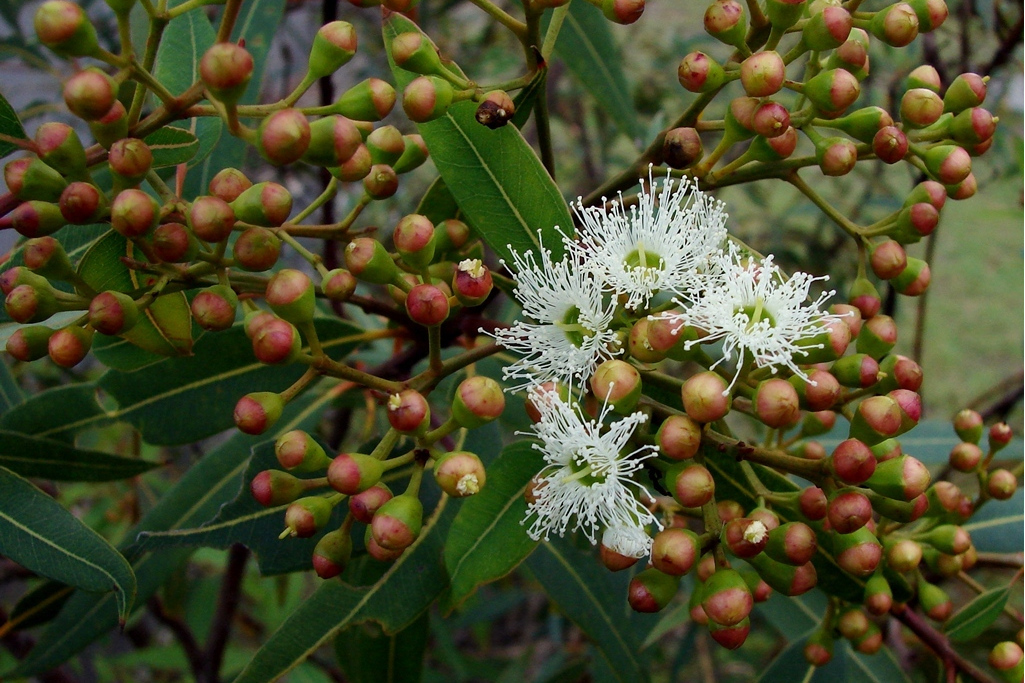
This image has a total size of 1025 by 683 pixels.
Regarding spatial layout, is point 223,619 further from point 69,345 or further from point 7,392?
point 69,345

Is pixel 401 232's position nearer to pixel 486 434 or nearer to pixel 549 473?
pixel 549 473

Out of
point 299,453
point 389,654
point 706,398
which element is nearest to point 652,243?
point 706,398

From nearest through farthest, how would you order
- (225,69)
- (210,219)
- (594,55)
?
1. (225,69)
2. (210,219)
3. (594,55)

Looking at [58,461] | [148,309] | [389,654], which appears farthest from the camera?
[389,654]

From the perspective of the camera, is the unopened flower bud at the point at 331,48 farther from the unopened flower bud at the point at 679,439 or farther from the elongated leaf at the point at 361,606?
the elongated leaf at the point at 361,606

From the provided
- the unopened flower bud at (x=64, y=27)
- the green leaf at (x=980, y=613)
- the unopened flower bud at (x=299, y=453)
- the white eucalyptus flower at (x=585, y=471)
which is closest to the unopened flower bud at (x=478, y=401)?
the white eucalyptus flower at (x=585, y=471)

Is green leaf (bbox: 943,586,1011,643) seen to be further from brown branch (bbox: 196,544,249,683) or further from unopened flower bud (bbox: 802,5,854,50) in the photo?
brown branch (bbox: 196,544,249,683)

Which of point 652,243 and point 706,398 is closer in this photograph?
point 706,398
